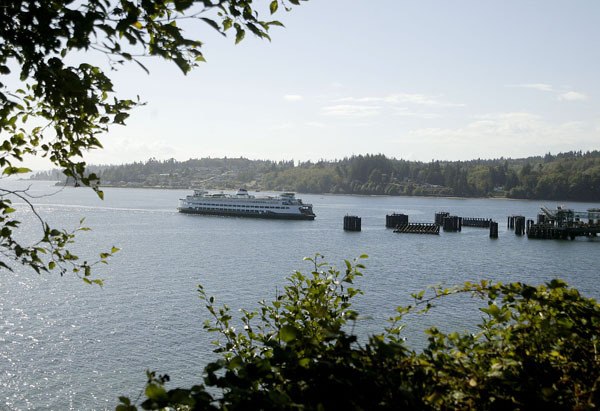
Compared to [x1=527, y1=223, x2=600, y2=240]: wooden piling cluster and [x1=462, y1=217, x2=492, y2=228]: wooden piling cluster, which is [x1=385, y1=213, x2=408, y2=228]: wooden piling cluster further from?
[x1=527, y1=223, x2=600, y2=240]: wooden piling cluster

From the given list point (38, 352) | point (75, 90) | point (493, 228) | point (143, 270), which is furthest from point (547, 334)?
point (493, 228)

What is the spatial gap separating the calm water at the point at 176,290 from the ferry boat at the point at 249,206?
19.7 m

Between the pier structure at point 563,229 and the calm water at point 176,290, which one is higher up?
the pier structure at point 563,229

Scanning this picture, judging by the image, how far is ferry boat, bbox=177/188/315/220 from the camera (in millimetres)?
93938

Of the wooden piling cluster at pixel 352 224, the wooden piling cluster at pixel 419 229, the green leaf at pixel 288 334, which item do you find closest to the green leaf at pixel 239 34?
the green leaf at pixel 288 334

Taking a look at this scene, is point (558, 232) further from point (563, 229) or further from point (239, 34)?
point (239, 34)

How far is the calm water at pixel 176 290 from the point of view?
19312 mm

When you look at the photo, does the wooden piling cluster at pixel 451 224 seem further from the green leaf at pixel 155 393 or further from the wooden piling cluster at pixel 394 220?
the green leaf at pixel 155 393

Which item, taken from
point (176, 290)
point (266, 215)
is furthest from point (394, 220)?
point (176, 290)

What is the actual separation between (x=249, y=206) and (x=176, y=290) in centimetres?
6432

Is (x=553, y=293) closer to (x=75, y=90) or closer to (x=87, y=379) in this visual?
(x=75, y=90)

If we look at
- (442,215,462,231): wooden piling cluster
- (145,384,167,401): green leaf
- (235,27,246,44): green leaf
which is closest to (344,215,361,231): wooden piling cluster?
(442,215,462,231): wooden piling cluster

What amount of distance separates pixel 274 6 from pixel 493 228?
72.2 m

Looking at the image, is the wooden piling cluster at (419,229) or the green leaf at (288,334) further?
the wooden piling cluster at (419,229)
